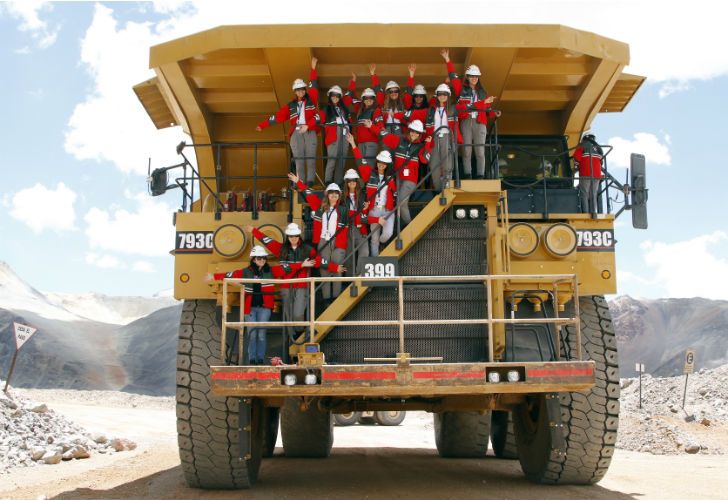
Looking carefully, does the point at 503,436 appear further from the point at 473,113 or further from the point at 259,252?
the point at 259,252

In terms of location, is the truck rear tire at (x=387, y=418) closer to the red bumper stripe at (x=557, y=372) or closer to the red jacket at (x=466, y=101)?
the red jacket at (x=466, y=101)

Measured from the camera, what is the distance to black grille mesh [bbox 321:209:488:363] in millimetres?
7445

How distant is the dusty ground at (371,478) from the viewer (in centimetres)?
787

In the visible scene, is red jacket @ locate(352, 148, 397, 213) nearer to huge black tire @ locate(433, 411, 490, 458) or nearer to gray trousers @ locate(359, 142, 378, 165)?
gray trousers @ locate(359, 142, 378, 165)

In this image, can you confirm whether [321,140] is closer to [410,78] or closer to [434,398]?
[410,78]

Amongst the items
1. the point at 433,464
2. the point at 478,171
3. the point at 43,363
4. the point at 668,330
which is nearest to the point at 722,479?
the point at 433,464

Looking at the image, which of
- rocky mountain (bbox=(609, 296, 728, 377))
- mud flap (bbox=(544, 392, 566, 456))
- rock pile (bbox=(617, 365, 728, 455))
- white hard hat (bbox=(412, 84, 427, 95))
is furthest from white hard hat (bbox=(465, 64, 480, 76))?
rocky mountain (bbox=(609, 296, 728, 377))

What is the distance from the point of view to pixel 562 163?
31.1 feet

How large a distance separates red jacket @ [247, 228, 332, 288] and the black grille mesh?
1.79ft

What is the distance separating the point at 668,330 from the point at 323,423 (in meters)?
40.8

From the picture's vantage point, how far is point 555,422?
281 inches

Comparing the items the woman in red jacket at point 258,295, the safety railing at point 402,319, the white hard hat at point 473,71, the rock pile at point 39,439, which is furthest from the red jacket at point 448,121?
the rock pile at point 39,439

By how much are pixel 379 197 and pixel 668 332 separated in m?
44.1

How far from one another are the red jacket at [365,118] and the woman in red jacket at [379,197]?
374 mm
